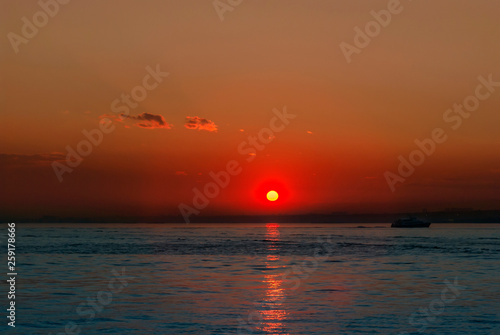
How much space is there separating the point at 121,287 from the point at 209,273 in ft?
34.4

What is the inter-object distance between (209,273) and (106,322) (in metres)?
21.5

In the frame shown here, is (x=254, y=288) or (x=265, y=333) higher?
(x=254, y=288)

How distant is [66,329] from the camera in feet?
83.8

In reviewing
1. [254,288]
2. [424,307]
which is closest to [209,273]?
[254,288]

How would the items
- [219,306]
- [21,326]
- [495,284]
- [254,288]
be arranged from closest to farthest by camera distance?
[21,326], [219,306], [254,288], [495,284]

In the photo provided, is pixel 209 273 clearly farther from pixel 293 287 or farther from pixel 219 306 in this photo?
pixel 219 306

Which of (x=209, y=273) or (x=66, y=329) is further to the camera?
(x=209, y=273)

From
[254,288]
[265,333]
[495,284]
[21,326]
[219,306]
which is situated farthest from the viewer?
[495,284]

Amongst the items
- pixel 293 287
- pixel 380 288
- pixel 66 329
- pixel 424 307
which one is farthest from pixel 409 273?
pixel 66 329

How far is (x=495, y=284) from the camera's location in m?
41.0

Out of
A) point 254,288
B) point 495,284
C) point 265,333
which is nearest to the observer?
point 265,333

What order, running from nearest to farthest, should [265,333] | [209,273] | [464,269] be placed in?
[265,333] → [209,273] → [464,269]

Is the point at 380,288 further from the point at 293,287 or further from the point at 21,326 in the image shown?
the point at 21,326

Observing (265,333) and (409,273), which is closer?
(265,333)
